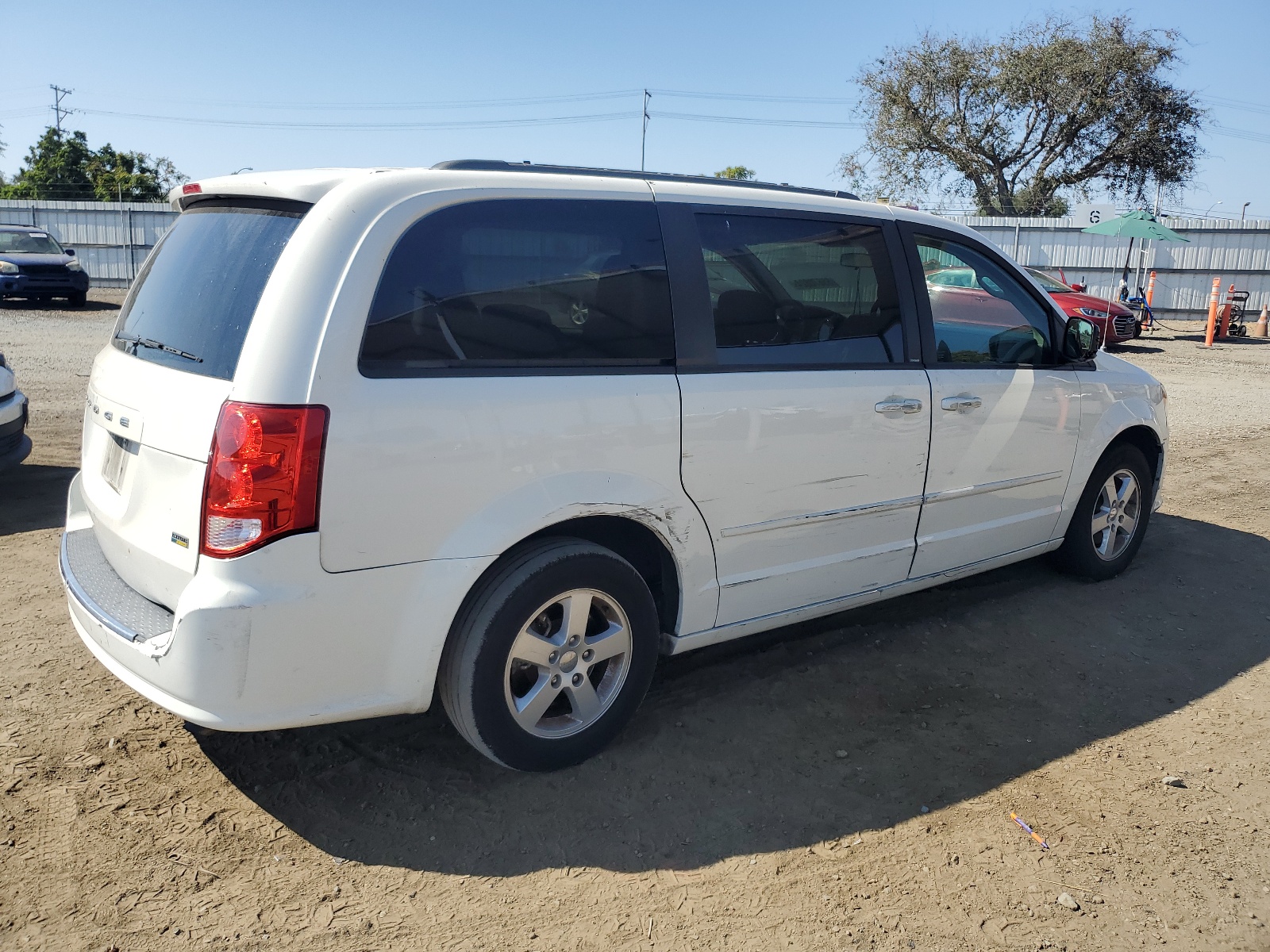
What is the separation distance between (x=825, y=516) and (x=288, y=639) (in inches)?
80.6

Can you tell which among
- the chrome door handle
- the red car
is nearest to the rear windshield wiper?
the chrome door handle

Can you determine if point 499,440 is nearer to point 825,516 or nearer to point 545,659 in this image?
point 545,659

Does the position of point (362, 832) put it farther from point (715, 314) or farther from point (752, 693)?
point (715, 314)

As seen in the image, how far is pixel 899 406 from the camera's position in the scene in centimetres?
387

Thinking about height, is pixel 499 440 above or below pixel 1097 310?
below

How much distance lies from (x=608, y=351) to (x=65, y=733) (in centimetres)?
230

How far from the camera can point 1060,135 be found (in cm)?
3425

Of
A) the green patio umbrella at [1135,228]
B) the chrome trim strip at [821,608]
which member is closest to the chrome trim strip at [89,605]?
the chrome trim strip at [821,608]

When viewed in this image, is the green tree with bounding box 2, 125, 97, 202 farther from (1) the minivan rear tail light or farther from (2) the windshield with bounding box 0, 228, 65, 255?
(1) the minivan rear tail light

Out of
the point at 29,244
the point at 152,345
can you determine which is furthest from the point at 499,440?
the point at 29,244

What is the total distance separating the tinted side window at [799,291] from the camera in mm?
3453

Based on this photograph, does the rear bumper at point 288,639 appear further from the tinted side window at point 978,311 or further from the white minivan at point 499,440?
the tinted side window at point 978,311

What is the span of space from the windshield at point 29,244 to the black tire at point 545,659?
20748 millimetres

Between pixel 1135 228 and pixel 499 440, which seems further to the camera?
pixel 1135 228
